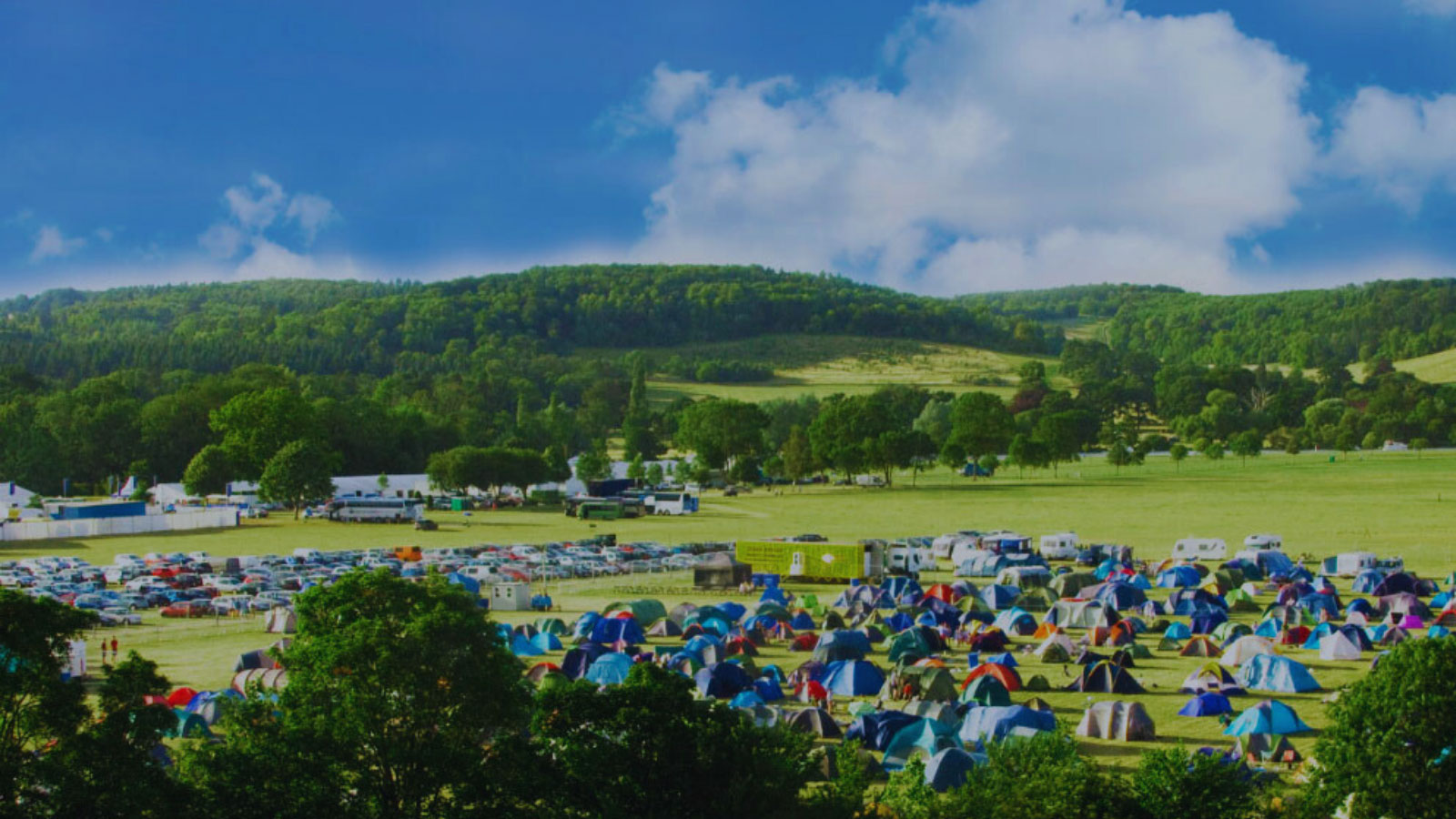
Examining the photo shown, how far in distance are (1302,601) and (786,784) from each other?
26490 mm

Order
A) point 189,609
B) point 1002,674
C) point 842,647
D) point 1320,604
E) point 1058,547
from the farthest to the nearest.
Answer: point 1058,547
point 189,609
point 1320,604
point 842,647
point 1002,674

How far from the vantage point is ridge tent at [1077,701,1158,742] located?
2062 centimetres

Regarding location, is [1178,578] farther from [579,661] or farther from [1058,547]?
[579,661]

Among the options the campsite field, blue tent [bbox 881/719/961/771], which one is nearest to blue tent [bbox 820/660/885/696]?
the campsite field

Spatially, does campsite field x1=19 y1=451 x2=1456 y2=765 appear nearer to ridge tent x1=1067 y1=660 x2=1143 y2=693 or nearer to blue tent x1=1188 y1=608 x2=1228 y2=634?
ridge tent x1=1067 y1=660 x2=1143 y2=693

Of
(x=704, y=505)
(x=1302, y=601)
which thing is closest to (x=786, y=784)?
(x=1302, y=601)

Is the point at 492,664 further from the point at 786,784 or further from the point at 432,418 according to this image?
the point at 432,418

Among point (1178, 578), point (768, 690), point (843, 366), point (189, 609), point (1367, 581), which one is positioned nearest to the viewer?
point (768, 690)

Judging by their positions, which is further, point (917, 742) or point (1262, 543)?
point (1262, 543)

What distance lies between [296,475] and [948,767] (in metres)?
59.5

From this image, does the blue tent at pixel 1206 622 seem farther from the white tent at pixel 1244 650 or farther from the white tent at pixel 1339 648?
the white tent at pixel 1244 650

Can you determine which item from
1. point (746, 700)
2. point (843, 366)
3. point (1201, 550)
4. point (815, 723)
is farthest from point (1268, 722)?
point (843, 366)

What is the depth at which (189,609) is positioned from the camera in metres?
36.5

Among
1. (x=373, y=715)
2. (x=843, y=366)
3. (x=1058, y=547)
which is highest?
(x=843, y=366)
